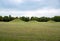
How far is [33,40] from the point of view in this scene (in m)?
7.96

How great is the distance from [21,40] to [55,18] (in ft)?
77.1

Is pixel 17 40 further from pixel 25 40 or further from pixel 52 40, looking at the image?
pixel 52 40

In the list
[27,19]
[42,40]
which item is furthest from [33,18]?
[42,40]

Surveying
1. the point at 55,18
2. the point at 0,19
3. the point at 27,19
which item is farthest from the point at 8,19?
the point at 55,18

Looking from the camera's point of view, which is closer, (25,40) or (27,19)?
(25,40)

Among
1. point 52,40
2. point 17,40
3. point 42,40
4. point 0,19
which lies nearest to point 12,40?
point 17,40

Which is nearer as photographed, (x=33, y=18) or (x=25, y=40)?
(x=25, y=40)

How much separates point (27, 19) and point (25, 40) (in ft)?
77.9

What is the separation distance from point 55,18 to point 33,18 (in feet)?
16.6

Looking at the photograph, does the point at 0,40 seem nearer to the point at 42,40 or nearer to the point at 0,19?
the point at 42,40

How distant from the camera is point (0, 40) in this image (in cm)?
774

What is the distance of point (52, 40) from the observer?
8047 millimetres

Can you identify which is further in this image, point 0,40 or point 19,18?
point 19,18

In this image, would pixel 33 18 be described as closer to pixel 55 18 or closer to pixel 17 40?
pixel 55 18
